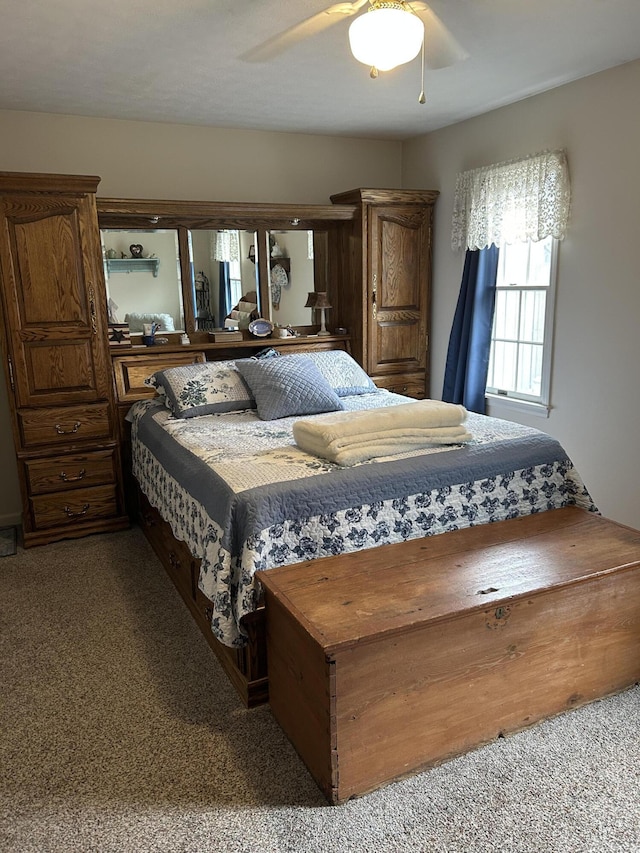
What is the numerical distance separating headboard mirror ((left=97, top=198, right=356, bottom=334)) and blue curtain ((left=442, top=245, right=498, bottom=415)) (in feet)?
2.96

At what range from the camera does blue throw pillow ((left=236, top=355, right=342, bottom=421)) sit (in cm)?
332

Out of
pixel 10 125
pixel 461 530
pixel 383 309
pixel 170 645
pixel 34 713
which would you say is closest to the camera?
pixel 34 713

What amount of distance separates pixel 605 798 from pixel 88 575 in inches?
97.3

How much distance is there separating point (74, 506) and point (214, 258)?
1.75 meters

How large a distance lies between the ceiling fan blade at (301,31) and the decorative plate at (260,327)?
1.65 m

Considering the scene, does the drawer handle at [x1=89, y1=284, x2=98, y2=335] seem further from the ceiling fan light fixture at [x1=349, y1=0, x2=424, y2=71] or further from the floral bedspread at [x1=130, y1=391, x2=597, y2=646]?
the ceiling fan light fixture at [x1=349, y1=0, x2=424, y2=71]

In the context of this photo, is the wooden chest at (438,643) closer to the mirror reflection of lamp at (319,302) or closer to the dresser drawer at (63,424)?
the dresser drawer at (63,424)

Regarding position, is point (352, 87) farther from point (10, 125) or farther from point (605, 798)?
A: point (605, 798)

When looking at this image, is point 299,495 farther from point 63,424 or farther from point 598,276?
point 598,276

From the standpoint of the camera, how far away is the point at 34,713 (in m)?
2.21

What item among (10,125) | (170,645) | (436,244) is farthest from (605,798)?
(10,125)

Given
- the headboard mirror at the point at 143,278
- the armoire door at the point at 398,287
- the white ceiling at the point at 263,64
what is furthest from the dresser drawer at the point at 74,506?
the white ceiling at the point at 263,64

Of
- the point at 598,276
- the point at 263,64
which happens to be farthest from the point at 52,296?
the point at 598,276

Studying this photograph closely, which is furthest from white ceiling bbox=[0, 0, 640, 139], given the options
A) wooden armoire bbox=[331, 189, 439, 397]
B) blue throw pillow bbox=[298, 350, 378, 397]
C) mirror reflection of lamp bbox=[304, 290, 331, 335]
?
blue throw pillow bbox=[298, 350, 378, 397]
